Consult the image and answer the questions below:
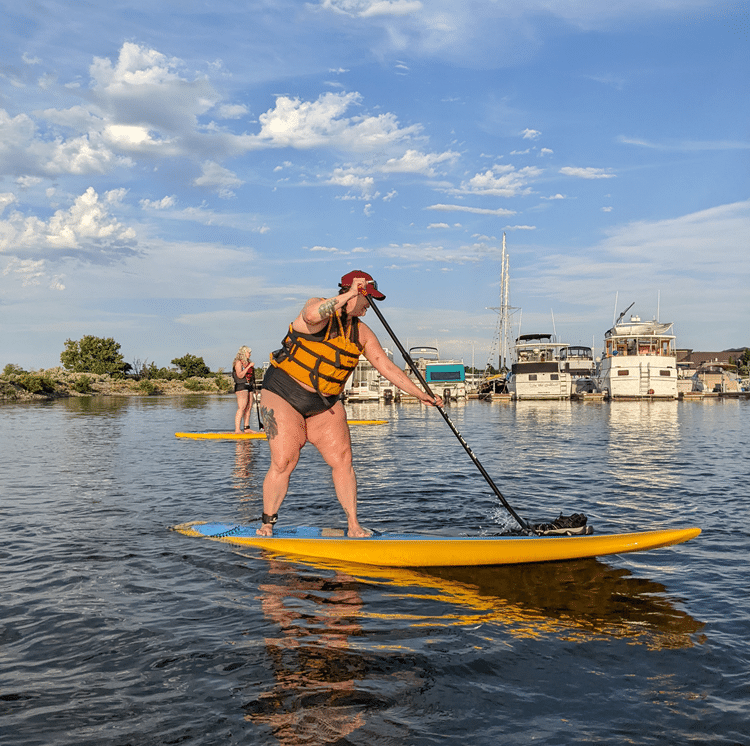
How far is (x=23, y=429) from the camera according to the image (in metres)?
22.3

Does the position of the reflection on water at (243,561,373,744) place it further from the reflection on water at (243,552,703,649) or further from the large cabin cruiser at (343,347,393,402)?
the large cabin cruiser at (343,347,393,402)

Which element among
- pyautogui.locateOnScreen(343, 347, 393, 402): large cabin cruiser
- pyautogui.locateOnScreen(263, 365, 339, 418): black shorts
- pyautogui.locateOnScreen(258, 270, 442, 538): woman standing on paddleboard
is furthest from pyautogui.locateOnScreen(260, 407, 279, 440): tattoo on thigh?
pyautogui.locateOnScreen(343, 347, 393, 402): large cabin cruiser

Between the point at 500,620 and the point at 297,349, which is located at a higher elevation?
the point at 297,349

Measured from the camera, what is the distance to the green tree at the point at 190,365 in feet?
308

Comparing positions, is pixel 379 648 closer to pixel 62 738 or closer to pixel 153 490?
pixel 62 738

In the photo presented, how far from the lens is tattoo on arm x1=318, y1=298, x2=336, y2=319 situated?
5.93m

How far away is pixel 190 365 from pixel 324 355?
91997mm

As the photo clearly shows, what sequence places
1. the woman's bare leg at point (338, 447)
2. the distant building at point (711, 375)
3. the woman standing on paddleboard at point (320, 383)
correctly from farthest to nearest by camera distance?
the distant building at point (711, 375)
the woman's bare leg at point (338, 447)
the woman standing on paddleboard at point (320, 383)

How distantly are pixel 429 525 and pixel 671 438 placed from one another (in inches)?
626

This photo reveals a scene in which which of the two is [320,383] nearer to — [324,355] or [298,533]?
[324,355]

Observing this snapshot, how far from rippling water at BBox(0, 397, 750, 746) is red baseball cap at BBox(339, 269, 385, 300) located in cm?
274

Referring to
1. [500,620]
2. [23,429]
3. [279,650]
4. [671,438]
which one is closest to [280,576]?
[279,650]

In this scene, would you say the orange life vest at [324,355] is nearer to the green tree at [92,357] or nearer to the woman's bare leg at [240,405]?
the woman's bare leg at [240,405]

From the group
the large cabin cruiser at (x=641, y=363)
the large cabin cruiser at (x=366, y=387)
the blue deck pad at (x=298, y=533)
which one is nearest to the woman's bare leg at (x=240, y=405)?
the blue deck pad at (x=298, y=533)
